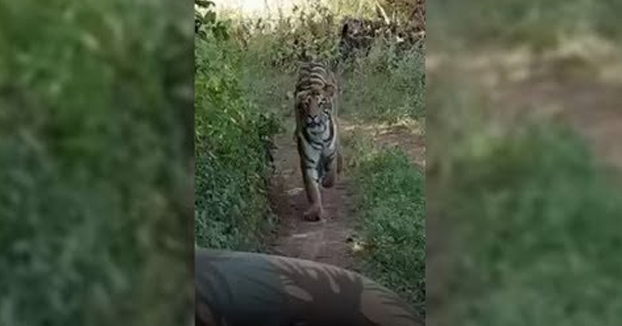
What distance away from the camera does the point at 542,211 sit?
2.11m

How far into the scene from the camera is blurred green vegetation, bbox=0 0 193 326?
2.08m

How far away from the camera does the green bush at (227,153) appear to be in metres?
2.29

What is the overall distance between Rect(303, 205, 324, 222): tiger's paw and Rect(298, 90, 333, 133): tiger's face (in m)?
0.18

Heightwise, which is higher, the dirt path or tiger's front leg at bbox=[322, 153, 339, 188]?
tiger's front leg at bbox=[322, 153, 339, 188]

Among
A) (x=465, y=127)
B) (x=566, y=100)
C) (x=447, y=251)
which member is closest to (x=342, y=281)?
(x=447, y=251)

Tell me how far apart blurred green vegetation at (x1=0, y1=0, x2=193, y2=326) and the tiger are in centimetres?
27

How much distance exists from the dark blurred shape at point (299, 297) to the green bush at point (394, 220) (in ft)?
0.14

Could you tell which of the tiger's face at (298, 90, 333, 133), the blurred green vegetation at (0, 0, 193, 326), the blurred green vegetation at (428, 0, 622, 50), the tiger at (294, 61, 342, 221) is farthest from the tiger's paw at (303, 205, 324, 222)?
the blurred green vegetation at (428, 0, 622, 50)

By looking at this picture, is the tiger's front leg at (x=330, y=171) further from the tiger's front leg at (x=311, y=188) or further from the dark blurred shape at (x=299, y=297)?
the dark blurred shape at (x=299, y=297)

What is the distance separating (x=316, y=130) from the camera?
232 centimetres

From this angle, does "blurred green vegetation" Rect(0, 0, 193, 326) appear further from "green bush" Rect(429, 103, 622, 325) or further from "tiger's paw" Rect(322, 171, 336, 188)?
"green bush" Rect(429, 103, 622, 325)

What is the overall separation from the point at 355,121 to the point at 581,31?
535 millimetres

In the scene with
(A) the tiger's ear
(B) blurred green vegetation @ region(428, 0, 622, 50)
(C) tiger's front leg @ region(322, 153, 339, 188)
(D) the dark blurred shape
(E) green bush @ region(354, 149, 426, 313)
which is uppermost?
(B) blurred green vegetation @ region(428, 0, 622, 50)

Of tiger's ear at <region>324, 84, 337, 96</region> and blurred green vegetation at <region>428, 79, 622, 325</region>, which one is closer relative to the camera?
blurred green vegetation at <region>428, 79, 622, 325</region>
